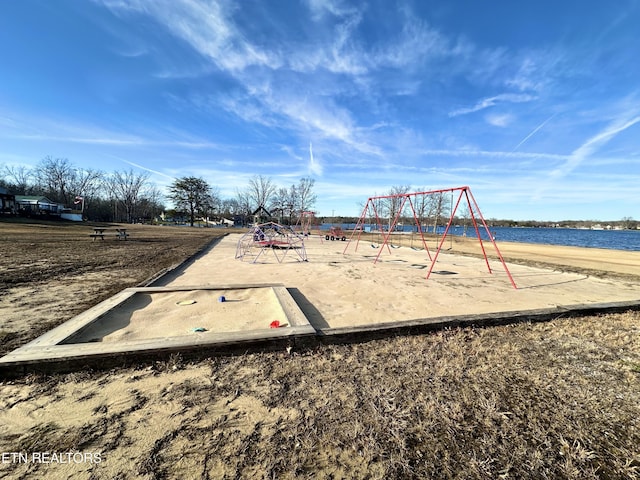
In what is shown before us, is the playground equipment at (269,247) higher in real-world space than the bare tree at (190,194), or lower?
lower

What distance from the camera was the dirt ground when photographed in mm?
1646

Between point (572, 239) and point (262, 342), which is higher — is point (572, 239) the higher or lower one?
the lower one

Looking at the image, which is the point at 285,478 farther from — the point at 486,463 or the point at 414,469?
the point at 486,463

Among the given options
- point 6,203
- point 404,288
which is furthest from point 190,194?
point 404,288

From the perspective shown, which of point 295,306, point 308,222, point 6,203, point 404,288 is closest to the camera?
point 295,306

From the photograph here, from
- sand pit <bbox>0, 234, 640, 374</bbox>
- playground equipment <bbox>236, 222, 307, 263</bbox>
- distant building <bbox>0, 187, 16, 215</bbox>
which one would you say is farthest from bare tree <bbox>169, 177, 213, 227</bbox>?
sand pit <bbox>0, 234, 640, 374</bbox>

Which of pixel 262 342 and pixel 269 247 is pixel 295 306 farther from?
pixel 269 247

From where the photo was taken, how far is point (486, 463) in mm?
1684

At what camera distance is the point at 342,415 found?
207 centimetres

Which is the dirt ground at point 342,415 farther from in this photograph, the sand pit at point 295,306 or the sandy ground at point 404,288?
the sandy ground at point 404,288

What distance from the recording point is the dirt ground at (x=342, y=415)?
1.65m

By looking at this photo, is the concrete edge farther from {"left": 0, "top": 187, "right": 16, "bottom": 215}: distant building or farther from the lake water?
{"left": 0, "top": 187, "right": 16, "bottom": 215}: distant building

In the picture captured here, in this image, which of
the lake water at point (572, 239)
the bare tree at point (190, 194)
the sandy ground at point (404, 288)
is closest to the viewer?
the sandy ground at point (404, 288)

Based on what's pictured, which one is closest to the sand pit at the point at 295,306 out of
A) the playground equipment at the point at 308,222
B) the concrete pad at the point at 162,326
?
the concrete pad at the point at 162,326
